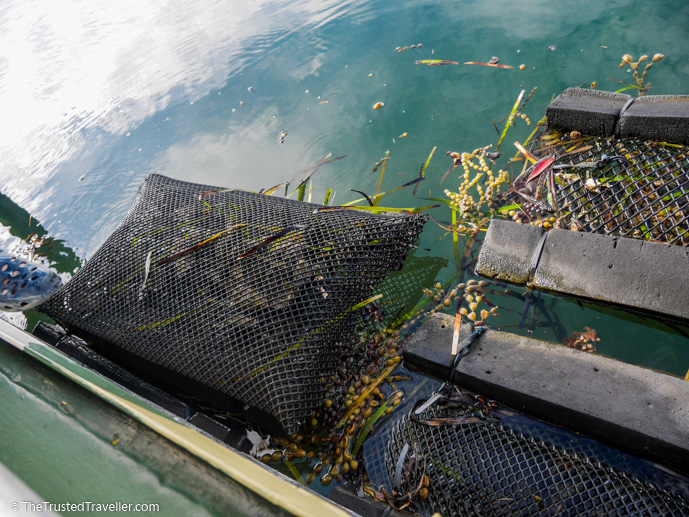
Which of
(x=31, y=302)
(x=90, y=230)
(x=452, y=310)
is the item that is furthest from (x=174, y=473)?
(x=90, y=230)

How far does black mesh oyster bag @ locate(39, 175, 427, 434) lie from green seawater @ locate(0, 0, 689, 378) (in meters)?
0.94

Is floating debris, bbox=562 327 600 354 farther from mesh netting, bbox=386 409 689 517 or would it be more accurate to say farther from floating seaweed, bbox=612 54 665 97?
floating seaweed, bbox=612 54 665 97

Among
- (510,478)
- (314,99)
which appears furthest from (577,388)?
(314,99)

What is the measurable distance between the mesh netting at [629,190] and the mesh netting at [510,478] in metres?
1.36

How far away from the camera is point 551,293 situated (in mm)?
2387

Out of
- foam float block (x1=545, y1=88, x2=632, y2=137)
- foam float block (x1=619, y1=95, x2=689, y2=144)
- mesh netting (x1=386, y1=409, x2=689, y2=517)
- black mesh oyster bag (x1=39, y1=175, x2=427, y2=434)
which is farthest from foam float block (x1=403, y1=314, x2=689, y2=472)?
foam float block (x1=545, y1=88, x2=632, y2=137)

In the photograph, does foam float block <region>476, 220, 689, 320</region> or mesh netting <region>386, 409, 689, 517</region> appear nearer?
mesh netting <region>386, 409, 689, 517</region>

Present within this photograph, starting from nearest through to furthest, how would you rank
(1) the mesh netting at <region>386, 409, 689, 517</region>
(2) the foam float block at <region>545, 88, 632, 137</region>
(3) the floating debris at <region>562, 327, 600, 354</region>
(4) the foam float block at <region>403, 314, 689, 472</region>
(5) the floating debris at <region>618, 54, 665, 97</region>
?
(1) the mesh netting at <region>386, 409, 689, 517</region> → (4) the foam float block at <region>403, 314, 689, 472</region> → (3) the floating debris at <region>562, 327, 600, 354</region> → (2) the foam float block at <region>545, 88, 632, 137</region> → (5) the floating debris at <region>618, 54, 665, 97</region>

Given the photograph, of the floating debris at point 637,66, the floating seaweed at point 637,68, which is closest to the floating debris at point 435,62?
the floating seaweed at point 637,68

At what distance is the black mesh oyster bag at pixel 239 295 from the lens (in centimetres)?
190

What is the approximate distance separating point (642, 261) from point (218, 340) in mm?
2181

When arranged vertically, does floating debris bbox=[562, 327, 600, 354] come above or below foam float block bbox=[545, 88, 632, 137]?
below

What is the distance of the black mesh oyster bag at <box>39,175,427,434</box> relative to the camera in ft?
6.24

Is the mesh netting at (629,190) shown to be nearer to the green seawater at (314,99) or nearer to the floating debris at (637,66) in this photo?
the green seawater at (314,99)
